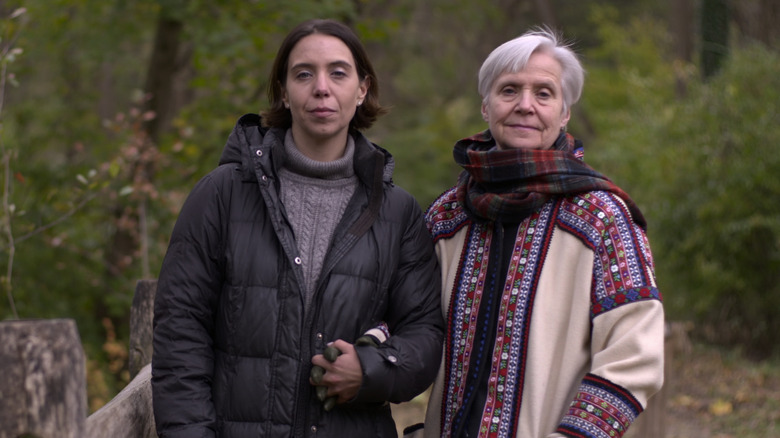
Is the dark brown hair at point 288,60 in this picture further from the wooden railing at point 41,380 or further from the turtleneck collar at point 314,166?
the wooden railing at point 41,380

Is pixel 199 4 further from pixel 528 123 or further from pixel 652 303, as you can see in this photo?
pixel 652 303

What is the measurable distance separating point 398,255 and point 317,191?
306 millimetres

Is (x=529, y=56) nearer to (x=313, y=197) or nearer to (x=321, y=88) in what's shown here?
(x=321, y=88)

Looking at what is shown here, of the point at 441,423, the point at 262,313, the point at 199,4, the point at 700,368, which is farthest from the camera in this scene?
the point at 700,368

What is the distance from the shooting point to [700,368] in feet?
31.6

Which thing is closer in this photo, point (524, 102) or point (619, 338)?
point (619, 338)

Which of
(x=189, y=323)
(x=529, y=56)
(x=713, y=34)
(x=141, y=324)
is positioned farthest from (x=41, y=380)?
(x=713, y=34)

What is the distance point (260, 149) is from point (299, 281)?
428 mm

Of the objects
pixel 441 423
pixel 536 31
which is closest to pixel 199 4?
pixel 536 31

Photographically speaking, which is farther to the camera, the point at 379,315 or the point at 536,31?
the point at 536,31

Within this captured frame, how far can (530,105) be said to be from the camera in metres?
2.72

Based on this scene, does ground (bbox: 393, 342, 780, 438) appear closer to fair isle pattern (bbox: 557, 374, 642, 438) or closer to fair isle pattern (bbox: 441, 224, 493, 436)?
fair isle pattern (bbox: 441, 224, 493, 436)

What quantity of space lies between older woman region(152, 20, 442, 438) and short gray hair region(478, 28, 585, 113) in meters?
0.40

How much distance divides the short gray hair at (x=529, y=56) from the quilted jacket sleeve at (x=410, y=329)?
0.48 metres
